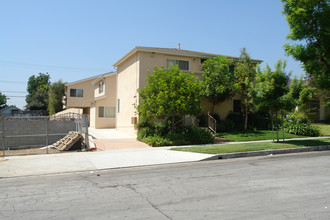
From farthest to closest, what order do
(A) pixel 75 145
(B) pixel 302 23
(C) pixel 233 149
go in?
(B) pixel 302 23, (A) pixel 75 145, (C) pixel 233 149

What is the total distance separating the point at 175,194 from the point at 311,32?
17573mm

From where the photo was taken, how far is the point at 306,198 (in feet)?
17.5

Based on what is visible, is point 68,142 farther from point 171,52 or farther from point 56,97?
point 56,97

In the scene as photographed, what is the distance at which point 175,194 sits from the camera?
581 centimetres

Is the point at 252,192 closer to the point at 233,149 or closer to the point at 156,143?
the point at 233,149

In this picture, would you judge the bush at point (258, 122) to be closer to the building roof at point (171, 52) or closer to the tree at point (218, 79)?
the tree at point (218, 79)

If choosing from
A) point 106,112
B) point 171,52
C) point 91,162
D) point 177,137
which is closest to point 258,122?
point 177,137

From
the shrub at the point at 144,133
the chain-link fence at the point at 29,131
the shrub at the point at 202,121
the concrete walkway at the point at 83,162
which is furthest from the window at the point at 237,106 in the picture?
the chain-link fence at the point at 29,131

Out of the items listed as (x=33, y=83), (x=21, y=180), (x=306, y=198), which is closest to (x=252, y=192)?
(x=306, y=198)

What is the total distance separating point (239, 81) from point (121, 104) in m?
10.3

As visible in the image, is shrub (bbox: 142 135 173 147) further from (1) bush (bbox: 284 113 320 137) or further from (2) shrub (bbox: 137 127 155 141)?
(1) bush (bbox: 284 113 320 137)

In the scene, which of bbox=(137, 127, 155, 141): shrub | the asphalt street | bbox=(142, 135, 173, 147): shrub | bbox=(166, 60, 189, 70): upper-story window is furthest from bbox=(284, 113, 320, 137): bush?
the asphalt street

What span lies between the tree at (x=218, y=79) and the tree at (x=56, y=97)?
1335 inches

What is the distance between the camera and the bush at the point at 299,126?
64.6 feet
